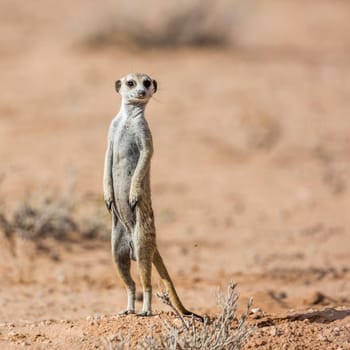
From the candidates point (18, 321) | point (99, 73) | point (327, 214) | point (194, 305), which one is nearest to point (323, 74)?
point (99, 73)

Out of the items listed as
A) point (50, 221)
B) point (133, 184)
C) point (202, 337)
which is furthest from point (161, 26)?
point (202, 337)

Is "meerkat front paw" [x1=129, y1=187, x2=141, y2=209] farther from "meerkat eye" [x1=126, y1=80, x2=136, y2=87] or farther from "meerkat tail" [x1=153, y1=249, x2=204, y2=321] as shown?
"meerkat eye" [x1=126, y1=80, x2=136, y2=87]

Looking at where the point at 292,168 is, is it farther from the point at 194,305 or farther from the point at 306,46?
the point at 306,46

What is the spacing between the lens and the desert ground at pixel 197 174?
20.3 ft

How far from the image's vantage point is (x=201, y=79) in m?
14.3

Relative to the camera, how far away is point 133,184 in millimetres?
4738

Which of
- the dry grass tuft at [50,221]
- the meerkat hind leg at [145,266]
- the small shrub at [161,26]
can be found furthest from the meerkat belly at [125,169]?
the small shrub at [161,26]

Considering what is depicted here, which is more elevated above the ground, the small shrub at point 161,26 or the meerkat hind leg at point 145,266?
the small shrub at point 161,26

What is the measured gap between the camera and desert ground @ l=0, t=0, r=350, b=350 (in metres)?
6.18

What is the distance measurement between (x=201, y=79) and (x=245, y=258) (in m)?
6.69

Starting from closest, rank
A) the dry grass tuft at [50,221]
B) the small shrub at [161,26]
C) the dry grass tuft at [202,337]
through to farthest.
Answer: the dry grass tuft at [202,337]
the dry grass tuft at [50,221]
the small shrub at [161,26]

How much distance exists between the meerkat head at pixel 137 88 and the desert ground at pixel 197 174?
1.05 meters

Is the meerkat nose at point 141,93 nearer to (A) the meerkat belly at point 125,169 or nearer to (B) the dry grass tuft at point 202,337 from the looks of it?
(A) the meerkat belly at point 125,169

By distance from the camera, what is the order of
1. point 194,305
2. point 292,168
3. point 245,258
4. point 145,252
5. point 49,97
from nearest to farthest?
point 145,252, point 194,305, point 245,258, point 292,168, point 49,97
